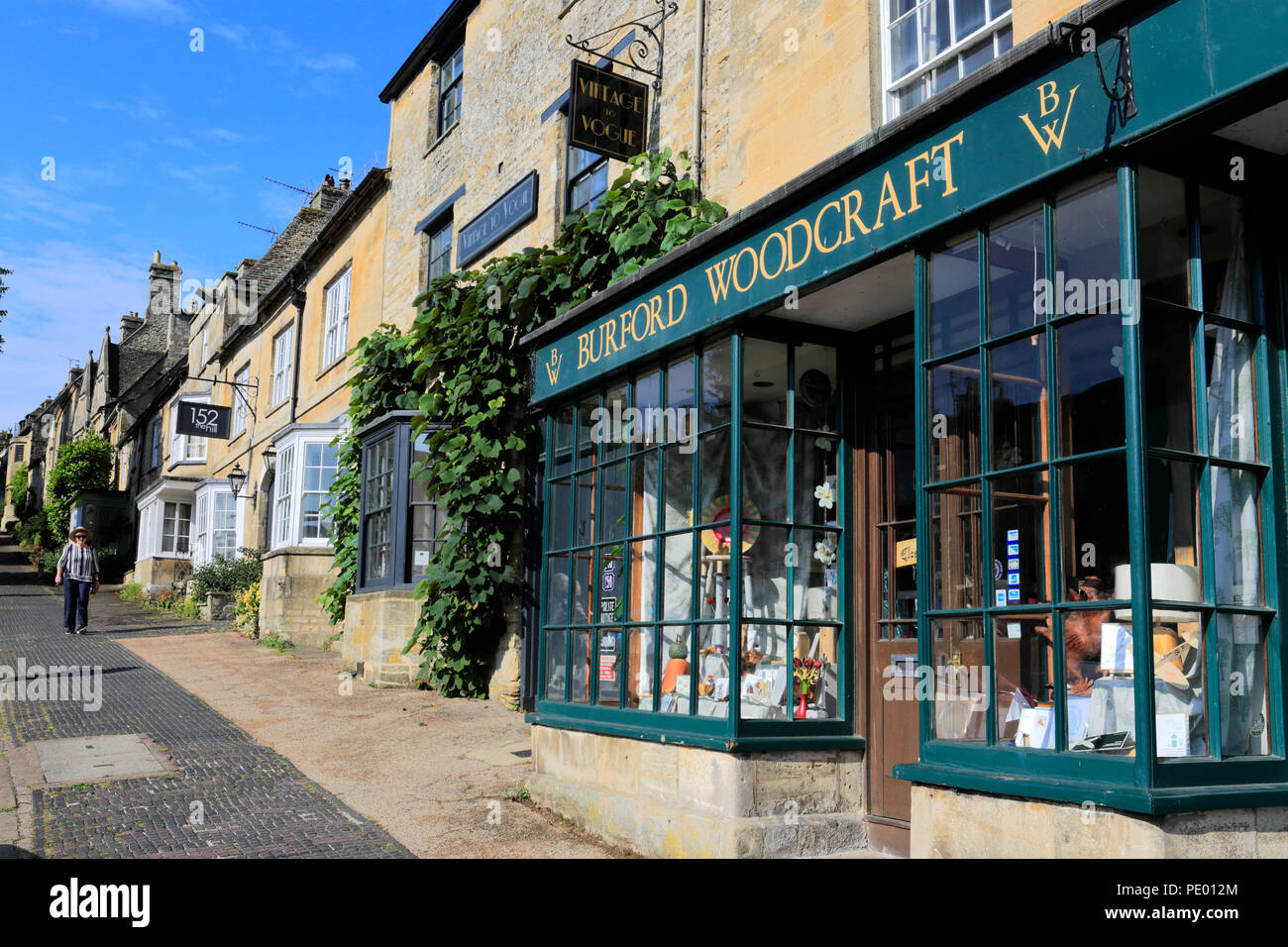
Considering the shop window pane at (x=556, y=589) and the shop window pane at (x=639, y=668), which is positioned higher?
the shop window pane at (x=556, y=589)

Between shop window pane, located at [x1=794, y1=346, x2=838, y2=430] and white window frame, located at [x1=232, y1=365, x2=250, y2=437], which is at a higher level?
white window frame, located at [x1=232, y1=365, x2=250, y2=437]

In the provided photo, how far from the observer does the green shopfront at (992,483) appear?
3697 mm

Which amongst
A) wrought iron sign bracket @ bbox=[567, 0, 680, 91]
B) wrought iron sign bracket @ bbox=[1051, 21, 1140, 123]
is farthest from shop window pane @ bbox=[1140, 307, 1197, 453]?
wrought iron sign bracket @ bbox=[567, 0, 680, 91]

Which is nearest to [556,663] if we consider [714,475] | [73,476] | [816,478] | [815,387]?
[714,475]

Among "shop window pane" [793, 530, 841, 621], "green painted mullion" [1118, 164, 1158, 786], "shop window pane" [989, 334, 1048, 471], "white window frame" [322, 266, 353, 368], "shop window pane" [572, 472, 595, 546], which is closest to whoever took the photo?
"green painted mullion" [1118, 164, 1158, 786]

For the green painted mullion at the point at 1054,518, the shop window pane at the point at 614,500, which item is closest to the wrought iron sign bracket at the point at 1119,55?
the green painted mullion at the point at 1054,518

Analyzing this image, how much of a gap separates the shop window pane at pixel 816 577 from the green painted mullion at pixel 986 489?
1494mm

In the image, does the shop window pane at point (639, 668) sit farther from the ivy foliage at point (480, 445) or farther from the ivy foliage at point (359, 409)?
the ivy foliage at point (359, 409)

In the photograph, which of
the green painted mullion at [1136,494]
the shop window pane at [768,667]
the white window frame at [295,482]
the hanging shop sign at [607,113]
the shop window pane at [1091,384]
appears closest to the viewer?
the green painted mullion at [1136,494]

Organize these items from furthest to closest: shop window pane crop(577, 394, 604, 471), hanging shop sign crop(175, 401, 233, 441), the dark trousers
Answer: hanging shop sign crop(175, 401, 233, 441)
the dark trousers
shop window pane crop(577, 394, 604, 471)

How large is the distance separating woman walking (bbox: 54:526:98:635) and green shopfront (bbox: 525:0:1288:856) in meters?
12.8

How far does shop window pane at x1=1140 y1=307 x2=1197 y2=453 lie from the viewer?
3852 mm

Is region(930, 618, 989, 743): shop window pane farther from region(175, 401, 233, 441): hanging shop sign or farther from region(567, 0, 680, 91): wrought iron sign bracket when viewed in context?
region(175, 401, 233, 441): hanging shop sign

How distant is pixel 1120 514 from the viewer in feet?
12.5
